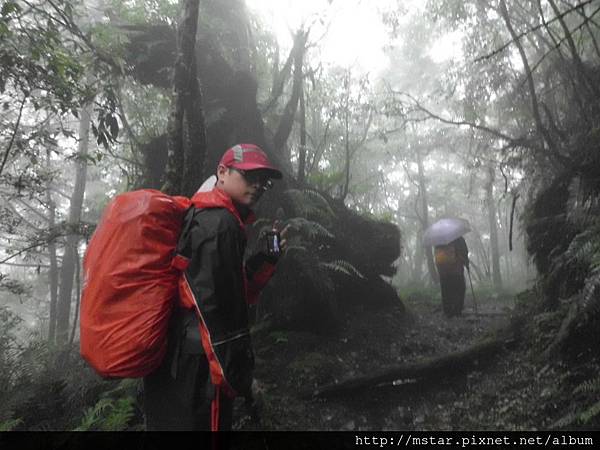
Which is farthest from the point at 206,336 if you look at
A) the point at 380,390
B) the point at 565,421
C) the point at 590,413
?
the point at 380,390

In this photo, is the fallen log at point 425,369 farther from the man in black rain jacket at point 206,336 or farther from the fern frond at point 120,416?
the man in black rain jacket at point 206,336

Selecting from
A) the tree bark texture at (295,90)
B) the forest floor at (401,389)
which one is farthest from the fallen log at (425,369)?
the tree bark texture at (295,90)

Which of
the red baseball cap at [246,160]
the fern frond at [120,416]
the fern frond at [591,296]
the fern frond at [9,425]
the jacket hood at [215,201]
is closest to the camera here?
the jacket hood at [215,201]

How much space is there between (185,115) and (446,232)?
22.1 feet

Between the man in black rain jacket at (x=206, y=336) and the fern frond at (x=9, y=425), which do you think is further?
the fern frond at (x=9, y=425)

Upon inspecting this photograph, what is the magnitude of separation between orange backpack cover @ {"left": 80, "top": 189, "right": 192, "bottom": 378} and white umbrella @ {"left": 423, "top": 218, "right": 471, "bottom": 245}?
8.16 metres

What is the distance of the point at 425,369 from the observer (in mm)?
5480

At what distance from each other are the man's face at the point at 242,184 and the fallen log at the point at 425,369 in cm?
367

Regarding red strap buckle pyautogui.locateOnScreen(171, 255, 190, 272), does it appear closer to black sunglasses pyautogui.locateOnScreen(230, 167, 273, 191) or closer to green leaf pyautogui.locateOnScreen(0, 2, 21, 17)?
black sunglasses pyautogui.locateOnScreen(230, 167, 273, 191)

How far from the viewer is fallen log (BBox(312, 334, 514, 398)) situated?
5.30 metres

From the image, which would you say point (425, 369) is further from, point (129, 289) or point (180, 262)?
point (129, 289)

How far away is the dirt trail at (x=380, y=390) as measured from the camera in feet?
15.0
